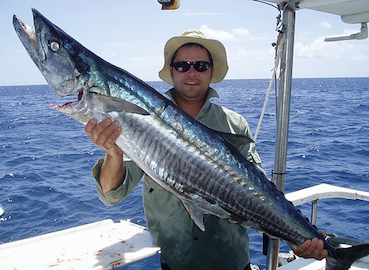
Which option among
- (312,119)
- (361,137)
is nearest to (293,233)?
(361,137)

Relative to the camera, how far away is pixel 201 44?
107 inches

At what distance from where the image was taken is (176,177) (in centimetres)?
197

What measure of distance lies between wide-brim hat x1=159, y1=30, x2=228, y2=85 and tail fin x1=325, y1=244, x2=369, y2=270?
6.14 ft

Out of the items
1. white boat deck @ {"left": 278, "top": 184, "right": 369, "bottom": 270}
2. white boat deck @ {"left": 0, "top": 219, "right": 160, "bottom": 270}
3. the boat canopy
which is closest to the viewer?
white boat deck @ {"left": 0, "top": 219, "right": 160, "bottom": 270}

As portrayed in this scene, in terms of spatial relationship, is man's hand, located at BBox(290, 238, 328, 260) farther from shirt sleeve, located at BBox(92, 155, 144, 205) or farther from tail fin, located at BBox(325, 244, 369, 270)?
shirt sleeve, located at BBox(92, 155, 144, 205)

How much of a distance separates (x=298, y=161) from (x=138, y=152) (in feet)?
35.0

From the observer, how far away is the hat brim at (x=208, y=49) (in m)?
2.63

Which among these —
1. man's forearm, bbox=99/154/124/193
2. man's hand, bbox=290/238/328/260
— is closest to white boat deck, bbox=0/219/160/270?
man's forearm, bbox=99/154/124/193

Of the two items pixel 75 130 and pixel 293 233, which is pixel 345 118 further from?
pixel 293 233

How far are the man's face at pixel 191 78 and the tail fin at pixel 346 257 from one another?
5.51ft

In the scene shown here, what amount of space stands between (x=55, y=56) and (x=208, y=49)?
4.48 ft

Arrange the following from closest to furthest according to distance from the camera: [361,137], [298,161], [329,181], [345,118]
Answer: [329,181], [298,161], [361,137], [345,118]

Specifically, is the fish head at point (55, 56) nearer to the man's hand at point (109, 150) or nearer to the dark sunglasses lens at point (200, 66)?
the man's hand at point (109, 150)

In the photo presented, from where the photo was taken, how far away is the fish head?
1.92m
